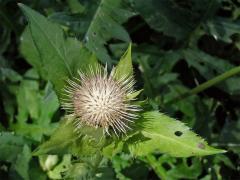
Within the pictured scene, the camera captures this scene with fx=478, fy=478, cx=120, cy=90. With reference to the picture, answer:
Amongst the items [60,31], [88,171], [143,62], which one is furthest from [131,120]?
[143,62]

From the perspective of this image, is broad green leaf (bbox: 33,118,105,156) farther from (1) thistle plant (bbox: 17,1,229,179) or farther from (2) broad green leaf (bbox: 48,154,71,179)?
(2) broad green leaf (bbox: 48,154,71,179)

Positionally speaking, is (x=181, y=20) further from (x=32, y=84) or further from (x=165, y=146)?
(x=165, y=146)

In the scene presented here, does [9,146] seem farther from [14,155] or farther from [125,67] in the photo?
[125,67]

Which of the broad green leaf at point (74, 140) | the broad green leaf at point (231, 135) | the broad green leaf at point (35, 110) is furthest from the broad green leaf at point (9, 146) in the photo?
the broad green leaf at point (231, 135)

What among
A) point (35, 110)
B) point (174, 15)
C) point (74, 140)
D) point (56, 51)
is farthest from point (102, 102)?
point (174, 15)

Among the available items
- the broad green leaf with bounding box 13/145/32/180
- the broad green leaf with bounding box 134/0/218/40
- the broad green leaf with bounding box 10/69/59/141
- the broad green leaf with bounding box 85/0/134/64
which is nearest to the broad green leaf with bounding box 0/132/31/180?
the broad green leaf with bounding box 13/145/32/180

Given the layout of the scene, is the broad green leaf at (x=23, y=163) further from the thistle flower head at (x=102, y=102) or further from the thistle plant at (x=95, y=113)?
the thistle flower head at (x=102, y=102)
